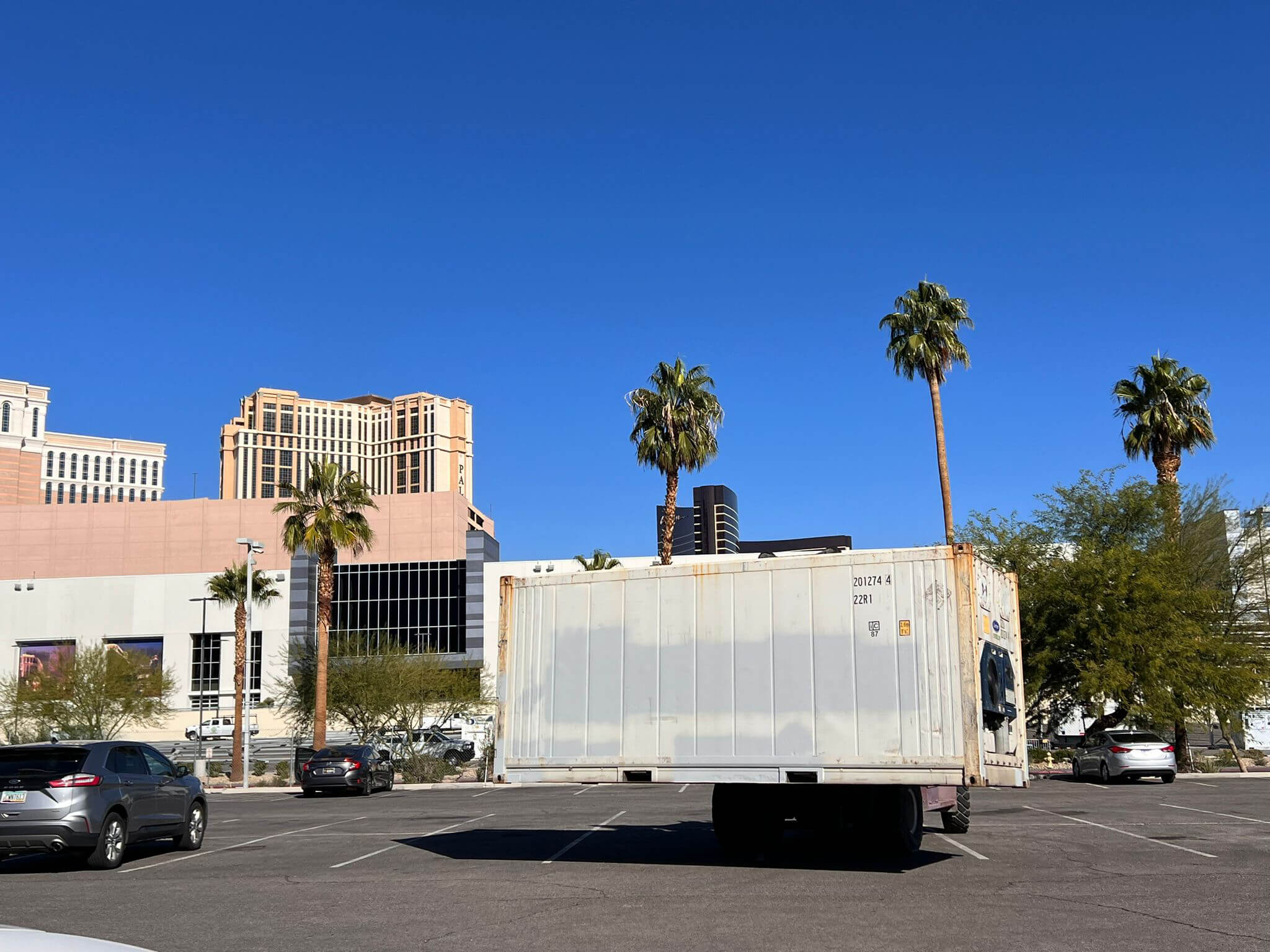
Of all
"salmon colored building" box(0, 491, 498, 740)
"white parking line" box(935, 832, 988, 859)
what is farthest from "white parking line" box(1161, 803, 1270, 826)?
"salmon colored building" box(0, 491, 498, 740)

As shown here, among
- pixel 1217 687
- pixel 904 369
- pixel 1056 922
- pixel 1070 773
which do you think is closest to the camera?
pixel 1056 922

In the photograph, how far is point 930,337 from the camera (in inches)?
1736

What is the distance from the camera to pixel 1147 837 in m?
16.1

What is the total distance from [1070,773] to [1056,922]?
1080 inches

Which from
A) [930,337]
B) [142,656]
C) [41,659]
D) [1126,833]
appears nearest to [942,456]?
[930,337]

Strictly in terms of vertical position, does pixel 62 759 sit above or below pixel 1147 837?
above

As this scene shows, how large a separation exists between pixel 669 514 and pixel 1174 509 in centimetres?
1653

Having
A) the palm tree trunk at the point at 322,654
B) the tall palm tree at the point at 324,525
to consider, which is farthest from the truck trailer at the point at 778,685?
the tall palm tree at the point at 324,525

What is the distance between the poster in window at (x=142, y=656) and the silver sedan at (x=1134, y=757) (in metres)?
48.7

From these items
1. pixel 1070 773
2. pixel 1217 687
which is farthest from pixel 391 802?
pixel 1217 687

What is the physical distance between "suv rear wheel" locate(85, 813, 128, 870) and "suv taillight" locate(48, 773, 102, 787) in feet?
1.60

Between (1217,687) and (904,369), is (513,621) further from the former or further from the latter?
(904,369)

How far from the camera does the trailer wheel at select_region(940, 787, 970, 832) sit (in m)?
16.5

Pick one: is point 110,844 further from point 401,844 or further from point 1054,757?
point 1054,757
